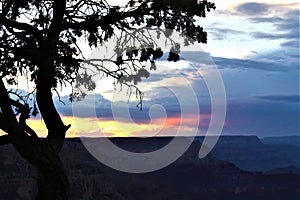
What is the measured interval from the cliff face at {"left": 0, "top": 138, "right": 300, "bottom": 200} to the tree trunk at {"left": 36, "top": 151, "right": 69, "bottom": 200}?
62017mm

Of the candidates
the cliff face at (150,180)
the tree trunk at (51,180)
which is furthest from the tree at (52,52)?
the cliff face at (150,180)

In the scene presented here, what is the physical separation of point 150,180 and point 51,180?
3651 inches

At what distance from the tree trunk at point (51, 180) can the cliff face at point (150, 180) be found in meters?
62.0

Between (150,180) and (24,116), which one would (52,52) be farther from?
(150,180)

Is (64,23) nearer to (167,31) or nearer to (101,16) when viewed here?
(101,16)

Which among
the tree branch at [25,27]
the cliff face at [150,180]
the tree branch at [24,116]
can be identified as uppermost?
the tree branch at [25,27]

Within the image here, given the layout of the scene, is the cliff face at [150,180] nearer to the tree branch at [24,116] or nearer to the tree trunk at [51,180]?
the tree branch at [24,116]

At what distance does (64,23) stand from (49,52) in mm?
1012

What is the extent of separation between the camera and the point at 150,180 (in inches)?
4072

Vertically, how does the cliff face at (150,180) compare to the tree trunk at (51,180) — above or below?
below

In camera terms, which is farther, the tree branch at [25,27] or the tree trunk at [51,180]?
the tree branch at [25,27]

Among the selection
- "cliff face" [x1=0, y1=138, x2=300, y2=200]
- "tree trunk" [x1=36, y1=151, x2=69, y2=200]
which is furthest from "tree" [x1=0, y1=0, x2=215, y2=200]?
"cliff face" [x1=0, y1=138, x2=300, y2=200]

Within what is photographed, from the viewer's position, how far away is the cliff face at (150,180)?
255ft

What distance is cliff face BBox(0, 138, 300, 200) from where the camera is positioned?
7769 centimetres
